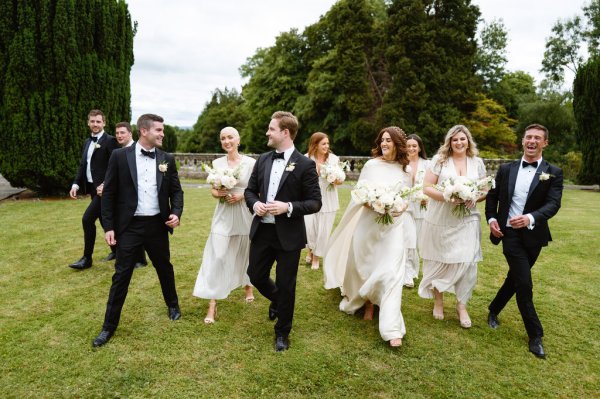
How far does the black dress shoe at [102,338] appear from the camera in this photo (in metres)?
4.36

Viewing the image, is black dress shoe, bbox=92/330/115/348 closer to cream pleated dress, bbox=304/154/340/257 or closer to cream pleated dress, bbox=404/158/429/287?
cream pleated dress, bbox=304/154/340/257

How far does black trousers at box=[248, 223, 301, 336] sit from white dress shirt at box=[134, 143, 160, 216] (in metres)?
1.21

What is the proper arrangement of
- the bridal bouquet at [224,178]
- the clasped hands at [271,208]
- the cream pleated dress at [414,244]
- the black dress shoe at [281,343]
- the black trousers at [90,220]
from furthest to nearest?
the black trousers at [90,220]
the cream pleated dress at [414,244]
the bridal bouquet at [224,178]
the black dress shoe at [281,343]
the clasped hands at [271,208]

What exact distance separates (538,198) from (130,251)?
4531 mm

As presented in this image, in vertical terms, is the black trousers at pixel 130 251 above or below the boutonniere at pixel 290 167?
below

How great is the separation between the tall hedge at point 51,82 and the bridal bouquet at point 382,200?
12607 millimetres

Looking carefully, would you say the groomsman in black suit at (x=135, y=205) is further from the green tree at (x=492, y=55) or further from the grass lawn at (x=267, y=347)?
the green tree at (x=492, y=55)

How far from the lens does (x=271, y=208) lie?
4102 millimetres

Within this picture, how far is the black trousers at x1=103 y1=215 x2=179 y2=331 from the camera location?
443 cm

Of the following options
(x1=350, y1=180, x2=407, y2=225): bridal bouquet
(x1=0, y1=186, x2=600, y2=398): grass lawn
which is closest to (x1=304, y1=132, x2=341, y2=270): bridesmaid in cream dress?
(x1=0, y1=186, x2=600, y2=398): grass lawn

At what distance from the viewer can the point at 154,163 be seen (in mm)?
4637

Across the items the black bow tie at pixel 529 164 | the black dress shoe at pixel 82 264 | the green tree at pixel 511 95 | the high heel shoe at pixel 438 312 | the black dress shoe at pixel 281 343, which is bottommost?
the black dress shoe at pixel 82 264

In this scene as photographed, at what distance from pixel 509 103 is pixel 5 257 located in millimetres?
39712

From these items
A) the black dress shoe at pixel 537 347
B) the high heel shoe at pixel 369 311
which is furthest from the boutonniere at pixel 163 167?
the black dress shoe at pixel 537 347
